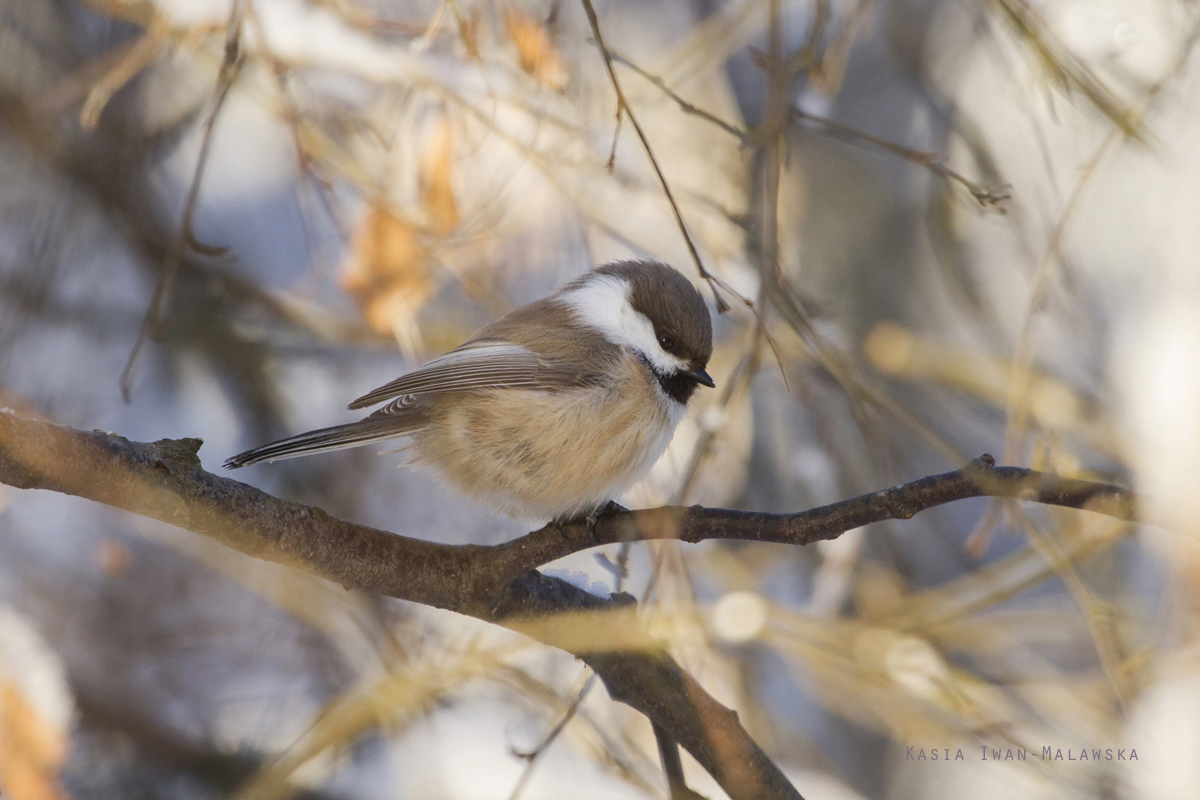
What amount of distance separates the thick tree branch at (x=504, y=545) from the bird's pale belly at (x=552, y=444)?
0.26m

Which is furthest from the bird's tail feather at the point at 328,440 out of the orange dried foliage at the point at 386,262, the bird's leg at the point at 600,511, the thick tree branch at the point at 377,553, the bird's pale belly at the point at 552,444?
the orange dried foliage at the point at 386,262

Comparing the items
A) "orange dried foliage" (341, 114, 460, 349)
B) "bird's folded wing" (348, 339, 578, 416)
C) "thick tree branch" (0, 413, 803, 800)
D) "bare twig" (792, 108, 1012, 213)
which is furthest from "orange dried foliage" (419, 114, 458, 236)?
"thick tree branch" (0, 413, 803, 800)

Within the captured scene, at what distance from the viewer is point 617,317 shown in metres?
3.17

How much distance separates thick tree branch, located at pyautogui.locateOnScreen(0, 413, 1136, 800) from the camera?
1.62m

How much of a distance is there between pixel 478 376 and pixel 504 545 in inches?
31.1

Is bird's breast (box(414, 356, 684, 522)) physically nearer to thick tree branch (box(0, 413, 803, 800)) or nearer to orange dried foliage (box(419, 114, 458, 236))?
thick tree branch (box(0, 413, 803, 800))

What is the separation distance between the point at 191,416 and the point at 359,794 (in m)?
2.20

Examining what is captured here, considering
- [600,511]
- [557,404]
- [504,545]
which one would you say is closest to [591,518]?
[600,511]

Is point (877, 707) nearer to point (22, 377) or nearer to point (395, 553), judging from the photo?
point (395, 553)

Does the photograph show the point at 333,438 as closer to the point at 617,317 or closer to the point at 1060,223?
the point at 617,317

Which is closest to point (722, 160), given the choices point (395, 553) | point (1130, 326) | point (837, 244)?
point (837, 244)

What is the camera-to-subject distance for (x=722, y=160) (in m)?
5.43

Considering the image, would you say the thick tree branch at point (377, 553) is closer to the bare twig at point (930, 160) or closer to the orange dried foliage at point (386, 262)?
the bare twig at point (930, 160)

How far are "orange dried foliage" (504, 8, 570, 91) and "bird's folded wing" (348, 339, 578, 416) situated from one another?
1.00 meters
